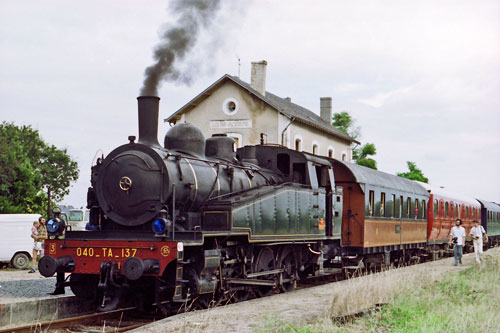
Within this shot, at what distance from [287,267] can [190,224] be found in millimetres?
3534

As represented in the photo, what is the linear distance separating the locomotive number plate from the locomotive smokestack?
1.90 metres

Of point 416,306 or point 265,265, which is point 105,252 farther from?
point 416,306

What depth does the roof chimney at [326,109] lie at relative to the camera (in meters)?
44.1

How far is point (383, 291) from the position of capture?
9.89m

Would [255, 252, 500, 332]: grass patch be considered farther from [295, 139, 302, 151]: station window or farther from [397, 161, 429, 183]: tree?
[397, 161, 429, 183]: tree

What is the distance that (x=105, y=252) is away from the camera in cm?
902

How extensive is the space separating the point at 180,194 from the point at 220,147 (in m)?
2.36

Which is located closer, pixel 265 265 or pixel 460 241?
pixel 265 265

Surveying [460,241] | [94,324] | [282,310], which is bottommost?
[94,324]

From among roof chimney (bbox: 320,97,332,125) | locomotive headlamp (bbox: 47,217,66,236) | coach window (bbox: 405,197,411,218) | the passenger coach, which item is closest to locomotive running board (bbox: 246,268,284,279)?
locomotive headlamp (bbox: 47,217,66,236)

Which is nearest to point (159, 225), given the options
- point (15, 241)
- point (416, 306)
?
point (416, 306)

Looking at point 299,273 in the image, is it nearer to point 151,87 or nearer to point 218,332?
point 151,87

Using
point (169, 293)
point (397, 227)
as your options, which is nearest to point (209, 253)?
point (169, 293)

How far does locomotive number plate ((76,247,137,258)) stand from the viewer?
29.0 feet
